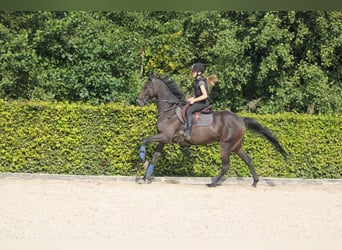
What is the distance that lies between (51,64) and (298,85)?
34.1ft

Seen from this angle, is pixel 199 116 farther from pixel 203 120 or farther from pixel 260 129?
pixel 260 129

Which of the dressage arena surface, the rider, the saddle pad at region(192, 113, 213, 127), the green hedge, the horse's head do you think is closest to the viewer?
the dressage arena surface

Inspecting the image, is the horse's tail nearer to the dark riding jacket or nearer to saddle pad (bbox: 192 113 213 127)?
saddle pad (bbox: 192 113 213 127)

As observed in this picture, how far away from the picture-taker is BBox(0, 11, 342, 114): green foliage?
46.1ft

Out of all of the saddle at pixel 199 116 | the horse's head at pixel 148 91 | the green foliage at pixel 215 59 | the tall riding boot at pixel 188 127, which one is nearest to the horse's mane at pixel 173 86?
the horse's head at pixel 148 91

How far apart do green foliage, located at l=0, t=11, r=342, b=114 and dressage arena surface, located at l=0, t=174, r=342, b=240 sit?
515cm

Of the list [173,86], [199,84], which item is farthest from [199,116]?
[173,86]

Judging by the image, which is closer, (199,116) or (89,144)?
(199,116)

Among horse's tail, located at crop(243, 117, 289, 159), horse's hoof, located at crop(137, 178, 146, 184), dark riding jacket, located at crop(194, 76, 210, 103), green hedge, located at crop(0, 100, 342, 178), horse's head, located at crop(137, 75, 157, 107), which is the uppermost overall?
dark riding jacket, located at crop(194, 76, 210, 103)

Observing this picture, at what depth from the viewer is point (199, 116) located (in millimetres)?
9312

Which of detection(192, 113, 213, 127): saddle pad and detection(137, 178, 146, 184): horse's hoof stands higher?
detection(192, 113, 213, 127): saddle pad

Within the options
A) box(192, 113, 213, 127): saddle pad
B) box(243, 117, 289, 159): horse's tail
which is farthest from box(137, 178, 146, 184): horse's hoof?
box(243, 117, 289, 159): horse's tail

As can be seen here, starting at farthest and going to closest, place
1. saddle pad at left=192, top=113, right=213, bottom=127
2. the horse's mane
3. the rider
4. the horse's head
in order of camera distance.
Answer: the horse's mane
the horse's head
saddle pad at left=192, top=113, right=213, bottom=127
the rider

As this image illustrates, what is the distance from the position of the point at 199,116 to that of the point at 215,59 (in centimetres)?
776
